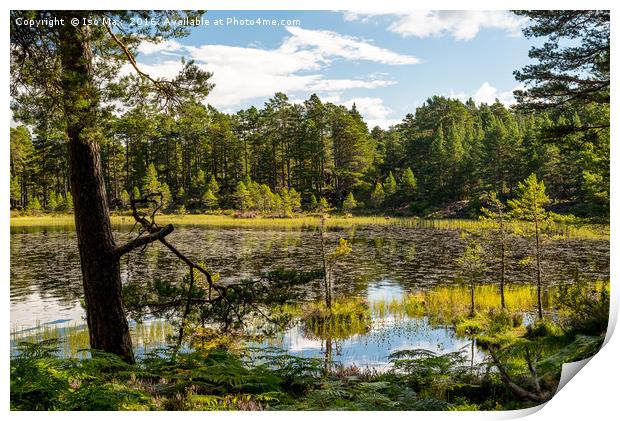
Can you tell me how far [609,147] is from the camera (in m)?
5.53

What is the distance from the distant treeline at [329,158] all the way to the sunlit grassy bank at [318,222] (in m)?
0.16

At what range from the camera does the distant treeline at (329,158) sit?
529cm

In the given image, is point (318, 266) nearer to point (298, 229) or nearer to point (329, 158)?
point (298, 229)

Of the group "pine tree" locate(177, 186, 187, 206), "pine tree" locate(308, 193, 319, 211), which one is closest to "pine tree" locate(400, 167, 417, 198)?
"pine tree" locate(308, 193, 319, 211)

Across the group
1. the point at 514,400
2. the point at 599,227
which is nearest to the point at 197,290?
the point at 514,400

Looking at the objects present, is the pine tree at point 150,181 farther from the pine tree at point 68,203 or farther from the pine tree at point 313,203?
the pine tree at point 313,203

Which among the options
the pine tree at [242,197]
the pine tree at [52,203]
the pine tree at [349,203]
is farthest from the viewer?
the pine tree at [349,203]

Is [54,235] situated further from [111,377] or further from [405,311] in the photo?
[405,311]

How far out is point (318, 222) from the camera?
706 cm

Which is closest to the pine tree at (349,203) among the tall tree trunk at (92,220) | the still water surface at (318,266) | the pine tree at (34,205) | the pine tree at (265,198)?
the still water surface at (318,266)

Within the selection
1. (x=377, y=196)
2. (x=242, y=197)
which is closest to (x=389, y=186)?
(x=377, y=196)
